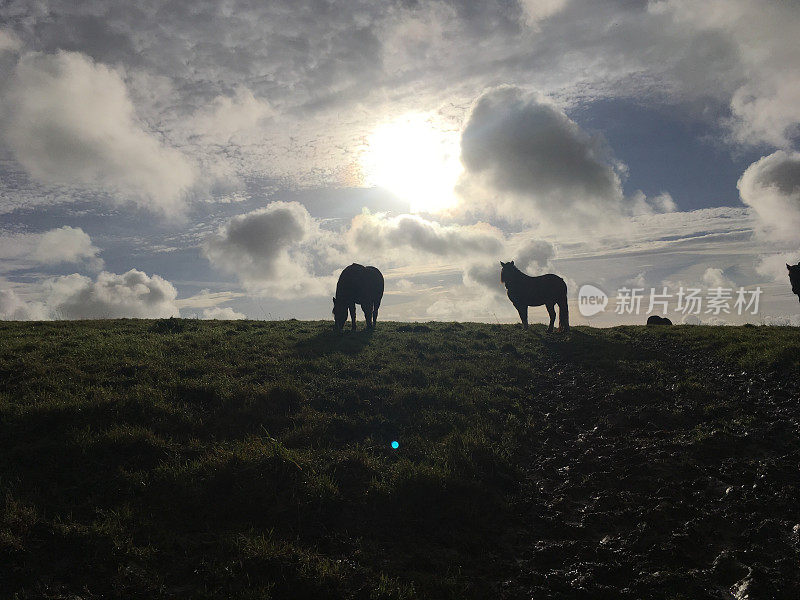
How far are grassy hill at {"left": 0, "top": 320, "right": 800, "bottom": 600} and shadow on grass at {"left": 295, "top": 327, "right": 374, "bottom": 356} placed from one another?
8.92 feet

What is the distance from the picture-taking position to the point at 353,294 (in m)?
22.1

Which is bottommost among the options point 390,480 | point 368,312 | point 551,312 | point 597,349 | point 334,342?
point 390,480

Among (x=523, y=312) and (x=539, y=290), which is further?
(x=523, y=312)

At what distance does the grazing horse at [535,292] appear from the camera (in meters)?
23.1

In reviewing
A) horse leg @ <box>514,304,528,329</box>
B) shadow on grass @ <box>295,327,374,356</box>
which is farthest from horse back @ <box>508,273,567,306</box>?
shadow on grass @ <box>295,327,374,356</box>

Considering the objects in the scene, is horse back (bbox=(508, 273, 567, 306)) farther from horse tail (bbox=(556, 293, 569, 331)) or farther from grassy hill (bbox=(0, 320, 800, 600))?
grassy hill (bbox=(0, 320, 800, 600))

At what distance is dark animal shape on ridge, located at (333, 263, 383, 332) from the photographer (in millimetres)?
21781

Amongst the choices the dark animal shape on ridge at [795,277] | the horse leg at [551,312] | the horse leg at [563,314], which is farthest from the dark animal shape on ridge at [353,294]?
the dark animal shape on ridge at [795,277]

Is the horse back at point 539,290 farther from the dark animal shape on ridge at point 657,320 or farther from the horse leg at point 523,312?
the dark animal shape on ridge at point 657,320

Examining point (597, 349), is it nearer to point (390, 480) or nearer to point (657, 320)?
point (657, 320)

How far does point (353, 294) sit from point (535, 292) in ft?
31.7

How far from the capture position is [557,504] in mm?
7266

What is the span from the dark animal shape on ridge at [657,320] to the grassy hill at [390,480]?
41.5ft

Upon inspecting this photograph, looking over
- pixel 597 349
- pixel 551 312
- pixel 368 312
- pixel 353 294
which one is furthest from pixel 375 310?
pixel 597 349
